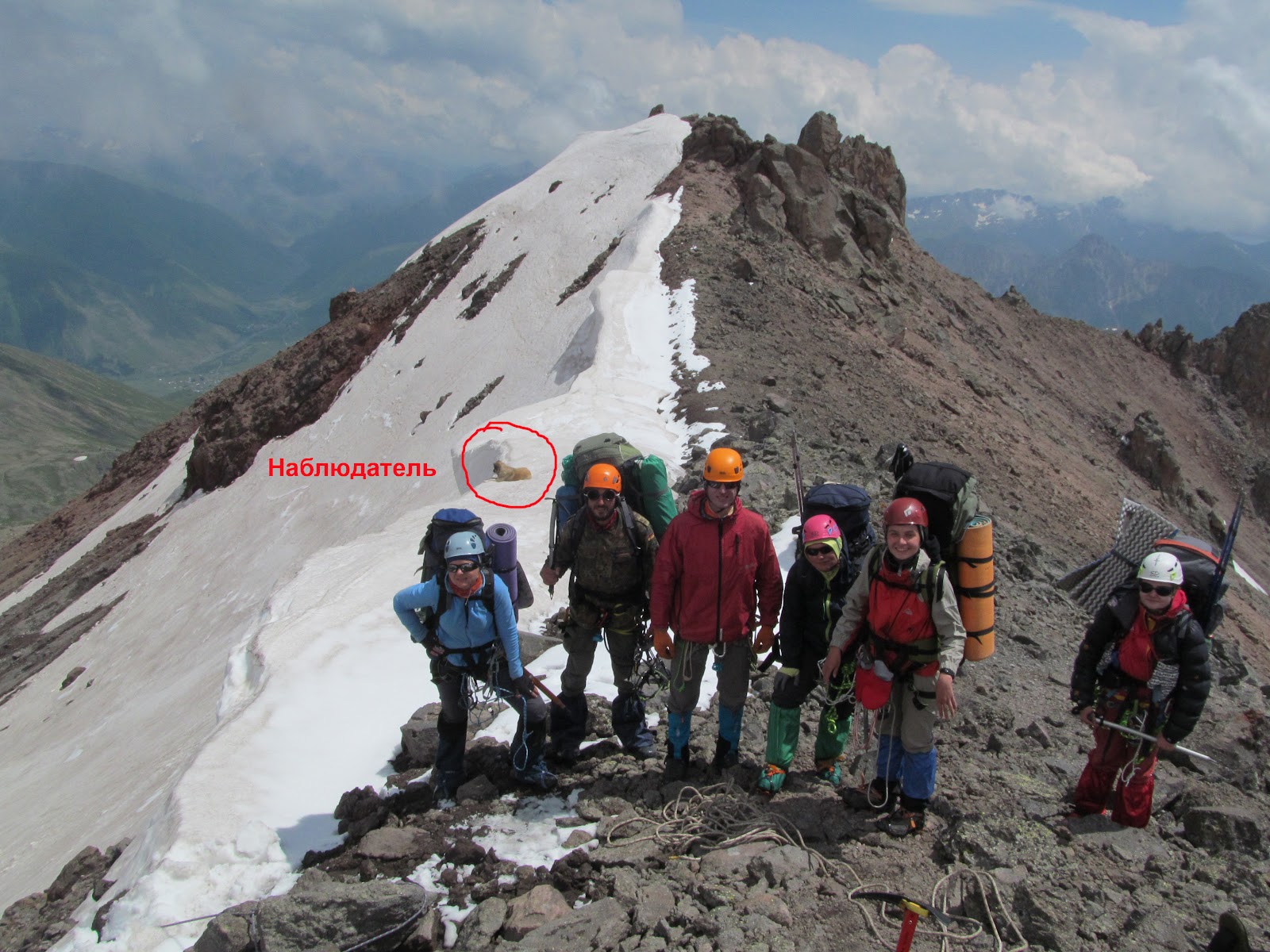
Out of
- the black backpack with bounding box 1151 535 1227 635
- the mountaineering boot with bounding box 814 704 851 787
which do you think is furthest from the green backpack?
the black backpack with bounding box 1151 535 1227 635

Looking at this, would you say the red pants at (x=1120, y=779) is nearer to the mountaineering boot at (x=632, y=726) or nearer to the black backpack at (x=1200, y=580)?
the black backpack at (x=1200, y=580)

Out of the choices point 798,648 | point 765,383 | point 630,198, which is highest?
point 630,198

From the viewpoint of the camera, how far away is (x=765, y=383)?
1834 centimetres

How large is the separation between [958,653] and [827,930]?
1806mm

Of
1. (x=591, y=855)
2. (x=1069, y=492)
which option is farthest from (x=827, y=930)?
(x=1069, y=492)

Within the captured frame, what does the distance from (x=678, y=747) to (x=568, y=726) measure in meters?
1.00

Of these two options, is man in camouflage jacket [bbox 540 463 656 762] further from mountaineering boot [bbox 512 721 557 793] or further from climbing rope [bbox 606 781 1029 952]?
climbing rope [bbox 606 781 1029 952]

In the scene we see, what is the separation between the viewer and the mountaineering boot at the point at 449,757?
20.3 feet

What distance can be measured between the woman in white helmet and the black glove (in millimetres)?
3950

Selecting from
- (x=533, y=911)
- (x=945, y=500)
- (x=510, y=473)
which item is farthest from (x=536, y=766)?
(x=510, y=473)

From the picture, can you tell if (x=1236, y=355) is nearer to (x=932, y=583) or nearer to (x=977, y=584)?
(x=977, y=584)

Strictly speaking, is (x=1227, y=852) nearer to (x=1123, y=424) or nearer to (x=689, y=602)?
(x=689, y=602)

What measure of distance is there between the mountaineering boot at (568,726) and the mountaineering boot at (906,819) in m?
2.45

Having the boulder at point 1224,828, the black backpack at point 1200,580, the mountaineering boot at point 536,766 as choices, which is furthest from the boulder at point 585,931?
the black backpack at point 1200,580
